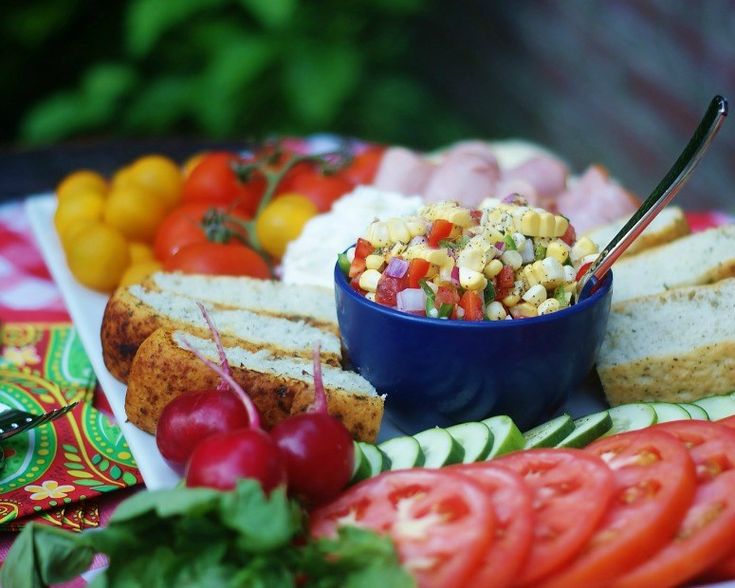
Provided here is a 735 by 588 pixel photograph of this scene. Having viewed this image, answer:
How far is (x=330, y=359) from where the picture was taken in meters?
2.45

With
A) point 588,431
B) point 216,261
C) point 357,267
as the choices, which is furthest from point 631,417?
point 216,261

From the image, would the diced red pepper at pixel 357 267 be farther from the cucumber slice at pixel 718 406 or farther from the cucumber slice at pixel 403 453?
the cucumber slice at pixel 718 406

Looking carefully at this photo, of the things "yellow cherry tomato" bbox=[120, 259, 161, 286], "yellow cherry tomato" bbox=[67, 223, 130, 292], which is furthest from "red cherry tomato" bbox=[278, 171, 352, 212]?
"yellow cherry tomato" bbox=[67, 223, 130, 292]

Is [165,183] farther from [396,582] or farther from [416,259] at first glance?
[396,582]

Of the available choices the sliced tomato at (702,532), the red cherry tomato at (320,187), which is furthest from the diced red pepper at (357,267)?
the red cherry tomato at (320,187)

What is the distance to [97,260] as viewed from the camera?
3188 mm

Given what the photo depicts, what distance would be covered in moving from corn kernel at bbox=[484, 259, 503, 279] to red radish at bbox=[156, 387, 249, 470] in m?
0.67

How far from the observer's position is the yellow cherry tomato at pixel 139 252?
11.3 feet

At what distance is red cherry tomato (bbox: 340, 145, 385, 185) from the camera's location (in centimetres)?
390

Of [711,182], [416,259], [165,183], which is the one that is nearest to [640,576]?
[416,259]

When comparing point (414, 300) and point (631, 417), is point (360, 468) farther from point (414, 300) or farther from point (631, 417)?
point (631, 417)

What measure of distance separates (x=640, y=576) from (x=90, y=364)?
6.07ft

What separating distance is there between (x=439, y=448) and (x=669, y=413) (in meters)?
0.63

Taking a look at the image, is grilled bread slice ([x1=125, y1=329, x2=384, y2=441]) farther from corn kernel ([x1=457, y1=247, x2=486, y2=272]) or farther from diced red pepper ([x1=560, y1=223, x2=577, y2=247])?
diced red pepper ([x1=560, y1=223, x2=577, y2=247])
